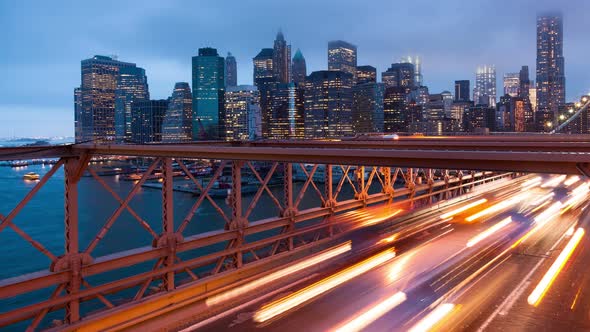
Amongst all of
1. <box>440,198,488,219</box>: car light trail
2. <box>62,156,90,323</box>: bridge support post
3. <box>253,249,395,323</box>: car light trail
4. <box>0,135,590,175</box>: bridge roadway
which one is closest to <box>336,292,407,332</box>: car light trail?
<box>253,249,395,323</box>: car light trail

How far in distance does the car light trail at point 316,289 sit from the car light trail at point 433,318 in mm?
2639

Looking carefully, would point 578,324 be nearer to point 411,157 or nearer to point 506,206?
point 411,157

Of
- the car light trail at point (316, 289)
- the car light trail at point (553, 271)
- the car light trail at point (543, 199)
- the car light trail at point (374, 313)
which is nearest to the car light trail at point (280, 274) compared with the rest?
the car light trail at point (316, 289)

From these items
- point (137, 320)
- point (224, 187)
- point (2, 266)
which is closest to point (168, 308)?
point (137, 320)

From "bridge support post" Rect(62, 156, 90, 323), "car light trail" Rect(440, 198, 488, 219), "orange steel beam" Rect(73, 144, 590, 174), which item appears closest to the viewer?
"orange steel beam" Rect(73, 144, 590, 174)

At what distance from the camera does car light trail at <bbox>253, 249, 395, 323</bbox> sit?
10.2 m

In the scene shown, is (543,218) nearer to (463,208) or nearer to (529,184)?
(463,208)

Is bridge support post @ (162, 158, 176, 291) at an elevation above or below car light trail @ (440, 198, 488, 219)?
above

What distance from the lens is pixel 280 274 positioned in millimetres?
12438

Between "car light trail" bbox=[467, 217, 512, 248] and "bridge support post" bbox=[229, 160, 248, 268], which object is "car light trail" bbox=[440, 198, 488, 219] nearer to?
"car light trail" bbox=[467, 217, 512, 248]

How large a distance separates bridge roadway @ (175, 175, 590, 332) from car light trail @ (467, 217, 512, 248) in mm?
235

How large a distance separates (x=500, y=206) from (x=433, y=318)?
65.1 ft

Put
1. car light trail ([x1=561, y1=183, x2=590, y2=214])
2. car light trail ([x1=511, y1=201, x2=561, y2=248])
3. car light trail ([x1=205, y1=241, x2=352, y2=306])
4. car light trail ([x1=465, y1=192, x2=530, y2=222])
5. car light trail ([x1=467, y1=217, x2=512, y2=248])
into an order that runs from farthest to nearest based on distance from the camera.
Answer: car light trail ([x1=561, y1=183, x2=590, y2=214]), car light trail ([x1=465, y1=192, x2=530, y2=222]), car light trail ([x1=511, y1=201, x2=561, y2=248]), car light trail ([x1=467, y1=217, x2=512, y2=248]), car light trail ([x1=205, y1=241, x2=352, y2=306])

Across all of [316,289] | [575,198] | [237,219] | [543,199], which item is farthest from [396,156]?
[575,198]
